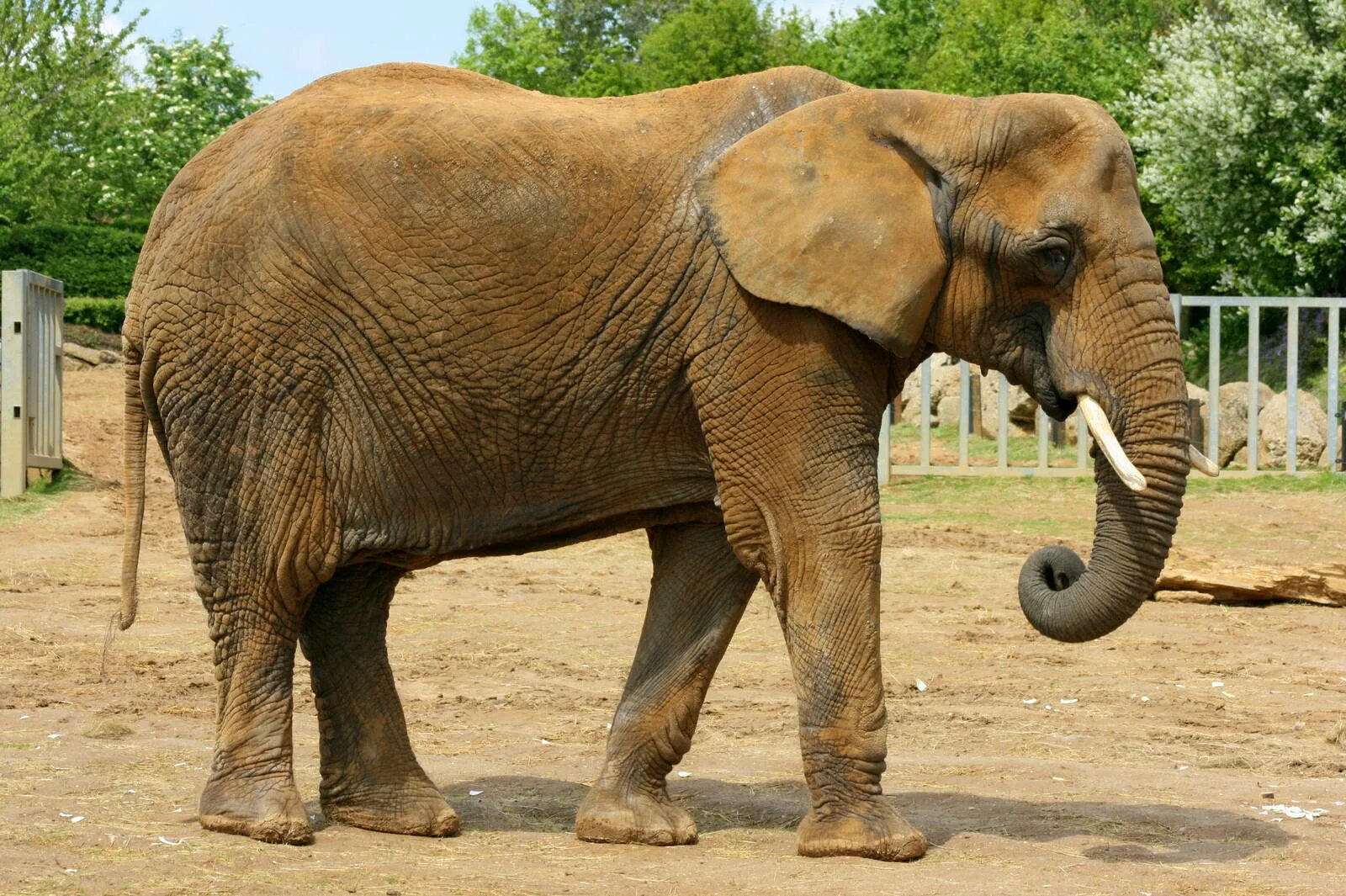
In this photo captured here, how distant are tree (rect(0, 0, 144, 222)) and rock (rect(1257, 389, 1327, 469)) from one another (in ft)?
84.3

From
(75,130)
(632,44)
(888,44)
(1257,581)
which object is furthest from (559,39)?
(1257,581)

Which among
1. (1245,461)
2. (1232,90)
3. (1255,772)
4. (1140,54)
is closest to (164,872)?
(1255,772)

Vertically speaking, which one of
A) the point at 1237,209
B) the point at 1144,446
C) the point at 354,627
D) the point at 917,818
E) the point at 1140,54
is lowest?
the point at 917,818

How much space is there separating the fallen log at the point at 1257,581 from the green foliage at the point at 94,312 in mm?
24426

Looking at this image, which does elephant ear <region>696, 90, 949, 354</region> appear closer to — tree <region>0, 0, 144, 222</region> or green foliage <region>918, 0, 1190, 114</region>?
green foliage <region>918, 0, 1190, 114</region>

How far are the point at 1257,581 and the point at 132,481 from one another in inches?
332

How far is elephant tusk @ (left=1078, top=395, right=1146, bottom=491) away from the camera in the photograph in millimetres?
6035

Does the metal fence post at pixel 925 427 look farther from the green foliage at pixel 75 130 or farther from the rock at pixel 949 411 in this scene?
the green foliage at pixel 75 130

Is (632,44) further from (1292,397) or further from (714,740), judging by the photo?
(714,740)

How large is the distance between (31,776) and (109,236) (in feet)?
104

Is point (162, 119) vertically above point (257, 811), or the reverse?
point (162, 119)

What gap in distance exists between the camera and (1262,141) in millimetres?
27266

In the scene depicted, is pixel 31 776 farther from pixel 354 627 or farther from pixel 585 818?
pixel 585 818

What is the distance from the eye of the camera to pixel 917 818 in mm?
7328
